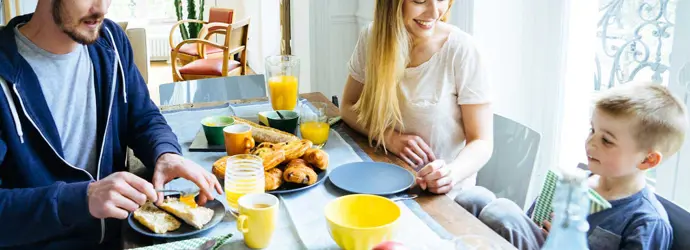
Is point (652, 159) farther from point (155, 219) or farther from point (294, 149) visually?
point (155, 219)

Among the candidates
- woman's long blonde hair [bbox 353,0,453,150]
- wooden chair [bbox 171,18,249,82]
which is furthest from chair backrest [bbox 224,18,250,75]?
woman's long blonde hair [bbox 353,0,453,150]

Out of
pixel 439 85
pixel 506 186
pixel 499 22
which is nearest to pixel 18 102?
pixel 439 85

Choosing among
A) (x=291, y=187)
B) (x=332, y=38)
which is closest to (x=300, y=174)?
(x=291, y=187)

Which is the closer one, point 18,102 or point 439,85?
point 18,102

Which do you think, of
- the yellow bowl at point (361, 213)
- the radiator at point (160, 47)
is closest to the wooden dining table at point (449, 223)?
the yellow bowl at point (361, 213)

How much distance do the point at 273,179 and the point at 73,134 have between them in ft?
1.79

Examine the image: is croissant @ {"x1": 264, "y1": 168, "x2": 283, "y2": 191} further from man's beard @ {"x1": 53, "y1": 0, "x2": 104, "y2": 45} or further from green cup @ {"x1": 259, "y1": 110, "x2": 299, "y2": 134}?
man's beard @ {"x1": 53, "y1": 0, "x2": 104, "y2": 45}

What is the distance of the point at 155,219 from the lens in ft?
3.71

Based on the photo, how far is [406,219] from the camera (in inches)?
46.1

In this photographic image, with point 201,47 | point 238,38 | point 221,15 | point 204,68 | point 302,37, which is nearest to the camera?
point 302,37

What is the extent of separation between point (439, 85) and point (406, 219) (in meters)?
0.63

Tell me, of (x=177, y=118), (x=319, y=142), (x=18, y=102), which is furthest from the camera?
(x=177, y=118)

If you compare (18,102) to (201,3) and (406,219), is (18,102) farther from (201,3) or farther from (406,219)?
(201,3)

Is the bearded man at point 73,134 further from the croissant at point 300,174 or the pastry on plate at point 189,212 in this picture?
the croissant at point 300,174
